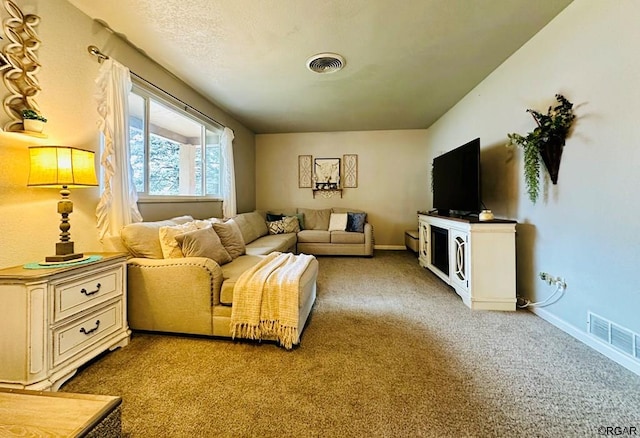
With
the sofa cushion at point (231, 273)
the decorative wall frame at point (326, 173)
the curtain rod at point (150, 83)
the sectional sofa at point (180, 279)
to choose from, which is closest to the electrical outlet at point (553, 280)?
the sectional sofa at point (180, 279)

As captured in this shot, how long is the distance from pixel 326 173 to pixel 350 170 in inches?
20.0

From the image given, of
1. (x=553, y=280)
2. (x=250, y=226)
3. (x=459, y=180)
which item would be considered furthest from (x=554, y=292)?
(x=250, y=226)

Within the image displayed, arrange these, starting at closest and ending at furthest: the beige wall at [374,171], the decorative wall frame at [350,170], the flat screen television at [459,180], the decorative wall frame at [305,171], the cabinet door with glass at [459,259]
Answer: the cabinet door with glass at [459,259] → the flat screen television at [459,180] → the beige wall at [374,171] → the decorative wall frame at [350,170] → the decorative wall frame at [305,171]

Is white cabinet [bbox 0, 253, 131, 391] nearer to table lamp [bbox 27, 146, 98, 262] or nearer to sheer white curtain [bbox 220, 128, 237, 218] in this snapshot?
table lamp [bbox 27, 146, 98, 262]

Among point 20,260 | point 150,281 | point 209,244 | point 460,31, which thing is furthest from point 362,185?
point 20,260

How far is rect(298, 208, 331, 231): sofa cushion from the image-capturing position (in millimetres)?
5211

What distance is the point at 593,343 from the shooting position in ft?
5.84

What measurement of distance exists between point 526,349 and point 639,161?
1.33 metres

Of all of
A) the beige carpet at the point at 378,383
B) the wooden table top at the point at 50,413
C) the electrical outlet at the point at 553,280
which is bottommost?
the beige carpet at the point at 378,383

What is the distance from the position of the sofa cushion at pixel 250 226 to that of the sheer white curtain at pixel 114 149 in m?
1.71

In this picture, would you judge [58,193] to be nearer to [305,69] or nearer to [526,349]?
[305,69]

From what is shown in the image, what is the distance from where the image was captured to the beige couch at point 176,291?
1.91 m

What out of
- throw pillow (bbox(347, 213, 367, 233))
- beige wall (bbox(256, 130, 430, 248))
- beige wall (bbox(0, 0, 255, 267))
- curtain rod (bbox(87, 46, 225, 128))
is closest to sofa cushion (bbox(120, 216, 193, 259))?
beige wall (bbox(0, 0, 255, 267))

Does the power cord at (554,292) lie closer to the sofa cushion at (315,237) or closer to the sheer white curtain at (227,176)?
the sofa cushion at (315,237)
